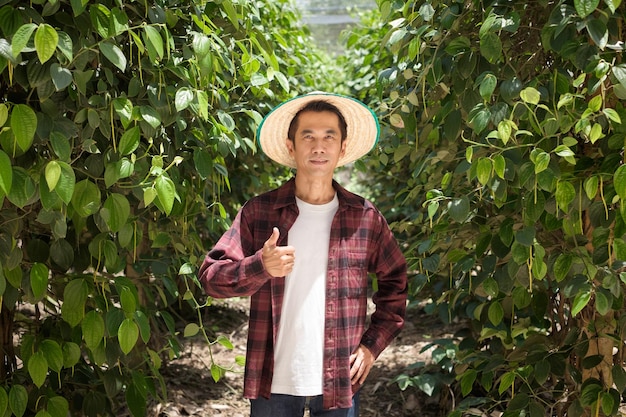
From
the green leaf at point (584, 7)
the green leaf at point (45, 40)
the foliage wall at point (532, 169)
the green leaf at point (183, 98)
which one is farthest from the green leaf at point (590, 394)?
the green leaf at point (45, 40)

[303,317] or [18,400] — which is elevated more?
[303,317]

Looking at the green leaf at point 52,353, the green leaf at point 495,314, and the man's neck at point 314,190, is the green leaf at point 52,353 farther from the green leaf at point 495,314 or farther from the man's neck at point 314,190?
the green leaf at point 495,314

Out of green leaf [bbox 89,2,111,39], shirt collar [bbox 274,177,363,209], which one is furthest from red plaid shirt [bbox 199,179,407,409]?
green leaf [bbox 89,2,111,39]

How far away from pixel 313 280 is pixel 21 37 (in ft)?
2.35

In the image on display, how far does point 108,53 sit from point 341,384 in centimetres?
79

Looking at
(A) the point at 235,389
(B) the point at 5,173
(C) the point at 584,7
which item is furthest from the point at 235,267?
(A) the point at 235,389

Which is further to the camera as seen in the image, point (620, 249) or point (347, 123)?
point (347, 123)

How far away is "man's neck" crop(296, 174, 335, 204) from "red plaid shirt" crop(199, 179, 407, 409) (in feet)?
0.06

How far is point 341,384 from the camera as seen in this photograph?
1.54 m

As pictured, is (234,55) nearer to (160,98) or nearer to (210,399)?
(160,98)

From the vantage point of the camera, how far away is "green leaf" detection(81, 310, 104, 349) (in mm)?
1576

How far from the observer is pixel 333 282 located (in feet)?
5.12

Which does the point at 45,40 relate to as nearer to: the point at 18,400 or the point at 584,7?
the point at 18,400

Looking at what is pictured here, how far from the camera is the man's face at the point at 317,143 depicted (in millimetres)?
1574
